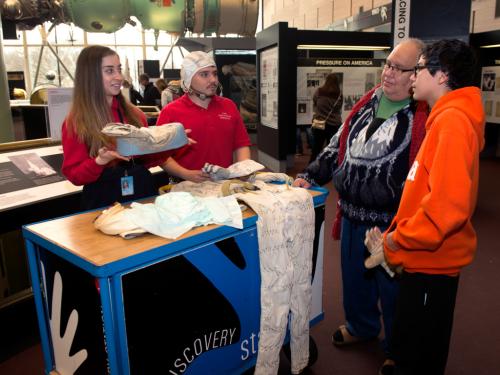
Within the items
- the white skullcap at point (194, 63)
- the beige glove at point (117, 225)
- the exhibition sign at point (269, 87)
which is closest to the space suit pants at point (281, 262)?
the beige glove at point (117, 225)

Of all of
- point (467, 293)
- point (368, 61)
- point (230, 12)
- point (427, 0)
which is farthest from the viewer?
point (368, 61)

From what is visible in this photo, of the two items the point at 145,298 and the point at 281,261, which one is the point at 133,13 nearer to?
the point at 281,261

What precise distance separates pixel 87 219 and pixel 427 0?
251 centimetres

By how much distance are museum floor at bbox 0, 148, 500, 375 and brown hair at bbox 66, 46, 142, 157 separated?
1.30m

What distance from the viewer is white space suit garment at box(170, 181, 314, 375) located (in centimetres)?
176

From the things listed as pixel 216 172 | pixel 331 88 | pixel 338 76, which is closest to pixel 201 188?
pixel 216 172

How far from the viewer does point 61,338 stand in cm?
170

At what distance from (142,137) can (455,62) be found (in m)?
1.14

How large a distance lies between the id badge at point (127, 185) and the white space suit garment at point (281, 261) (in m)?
0.38

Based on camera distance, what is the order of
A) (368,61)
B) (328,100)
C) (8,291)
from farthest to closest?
(368,61) → (328,100) → (8,291)

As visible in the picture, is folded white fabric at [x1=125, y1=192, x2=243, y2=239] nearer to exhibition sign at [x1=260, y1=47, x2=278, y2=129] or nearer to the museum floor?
the museum floor

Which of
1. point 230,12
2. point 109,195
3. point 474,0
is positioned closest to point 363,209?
point 109,195

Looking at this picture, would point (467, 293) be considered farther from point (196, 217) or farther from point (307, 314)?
point (196, 217)

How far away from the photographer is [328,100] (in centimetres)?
625
